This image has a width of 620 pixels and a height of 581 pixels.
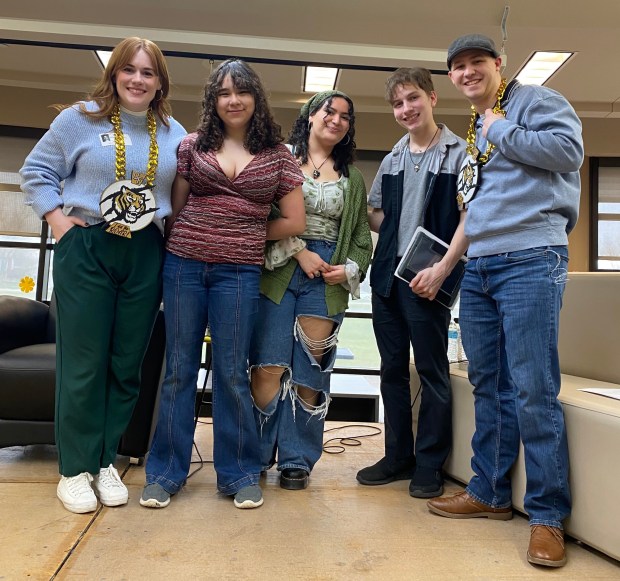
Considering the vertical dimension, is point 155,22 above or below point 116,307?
above

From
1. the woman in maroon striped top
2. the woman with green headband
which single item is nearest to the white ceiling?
the woman with green headband

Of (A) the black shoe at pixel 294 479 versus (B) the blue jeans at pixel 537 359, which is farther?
(A) the black shoe at pixel 294 479

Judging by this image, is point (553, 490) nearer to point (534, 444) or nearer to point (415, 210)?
point (534, 444)

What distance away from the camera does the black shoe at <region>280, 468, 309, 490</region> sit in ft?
6.23

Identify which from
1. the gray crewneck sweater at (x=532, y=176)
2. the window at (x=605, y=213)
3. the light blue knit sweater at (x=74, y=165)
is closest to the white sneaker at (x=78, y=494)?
the light blue knit sweater at (x=74, y=165)

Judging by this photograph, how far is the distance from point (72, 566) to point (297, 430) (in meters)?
0.86

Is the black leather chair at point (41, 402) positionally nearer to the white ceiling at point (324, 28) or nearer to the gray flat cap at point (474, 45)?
the gray flat cap at point (474, 45)

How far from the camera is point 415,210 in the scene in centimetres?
198

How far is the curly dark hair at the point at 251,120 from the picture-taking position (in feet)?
5.74

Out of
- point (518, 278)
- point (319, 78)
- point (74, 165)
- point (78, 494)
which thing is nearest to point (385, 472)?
point (518, 278)

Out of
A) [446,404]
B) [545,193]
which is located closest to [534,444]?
[446,404]

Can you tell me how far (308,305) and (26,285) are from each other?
420cm

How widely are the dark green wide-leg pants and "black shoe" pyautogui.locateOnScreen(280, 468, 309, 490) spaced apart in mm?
573

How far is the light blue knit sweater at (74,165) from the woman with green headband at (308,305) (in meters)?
0.51
